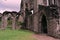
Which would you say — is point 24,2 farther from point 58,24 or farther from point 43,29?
point 58,24

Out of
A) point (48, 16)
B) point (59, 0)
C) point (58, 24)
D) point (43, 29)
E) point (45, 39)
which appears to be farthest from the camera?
point (59, 0)

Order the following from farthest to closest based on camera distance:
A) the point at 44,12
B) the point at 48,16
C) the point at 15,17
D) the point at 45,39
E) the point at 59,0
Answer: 1. the point at 15,17
2. the point at 59,0
3. the point at 44,12
4. the point at 48,16
5. the point at 45,39

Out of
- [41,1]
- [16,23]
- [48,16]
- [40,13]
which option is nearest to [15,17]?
[16,23]

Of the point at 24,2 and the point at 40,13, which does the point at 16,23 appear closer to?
the point at 24,2

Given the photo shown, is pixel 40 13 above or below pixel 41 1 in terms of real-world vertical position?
below

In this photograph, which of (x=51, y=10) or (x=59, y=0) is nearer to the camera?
(x=51, y=10)

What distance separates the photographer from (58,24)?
18406mm

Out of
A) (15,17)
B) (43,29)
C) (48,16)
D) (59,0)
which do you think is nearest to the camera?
(48,16)

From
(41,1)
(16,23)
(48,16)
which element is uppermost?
(41,1)

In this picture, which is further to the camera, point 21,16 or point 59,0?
point 21,16

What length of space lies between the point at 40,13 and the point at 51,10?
3725 mm

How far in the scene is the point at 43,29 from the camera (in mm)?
23000

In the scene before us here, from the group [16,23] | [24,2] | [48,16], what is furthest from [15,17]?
[48,16]

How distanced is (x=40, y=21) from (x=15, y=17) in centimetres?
1125
